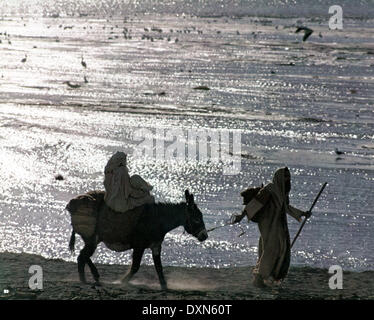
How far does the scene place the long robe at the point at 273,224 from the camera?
510 inches

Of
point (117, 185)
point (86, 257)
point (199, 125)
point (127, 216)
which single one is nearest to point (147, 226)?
point (127, 216)

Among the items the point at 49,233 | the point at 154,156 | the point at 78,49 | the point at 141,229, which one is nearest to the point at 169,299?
the point at 141,229

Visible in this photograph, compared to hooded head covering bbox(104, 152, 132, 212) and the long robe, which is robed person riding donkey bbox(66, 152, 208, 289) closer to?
hooded head covering bbox(104, 152, 132, 212)

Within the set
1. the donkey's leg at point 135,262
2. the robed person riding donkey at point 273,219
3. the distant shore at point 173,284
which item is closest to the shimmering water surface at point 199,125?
the distant shore at point 173,284

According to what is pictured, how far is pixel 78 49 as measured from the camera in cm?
5984

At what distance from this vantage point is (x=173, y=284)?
1401cm

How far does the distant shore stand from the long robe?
1.20ft

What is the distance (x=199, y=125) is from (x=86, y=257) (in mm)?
17152

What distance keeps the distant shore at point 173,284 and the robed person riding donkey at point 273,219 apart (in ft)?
1.12

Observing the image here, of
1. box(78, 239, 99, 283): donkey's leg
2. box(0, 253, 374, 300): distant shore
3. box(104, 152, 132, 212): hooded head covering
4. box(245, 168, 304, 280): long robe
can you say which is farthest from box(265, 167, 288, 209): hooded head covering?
box(78, 239, 99, 283): donkey's leg

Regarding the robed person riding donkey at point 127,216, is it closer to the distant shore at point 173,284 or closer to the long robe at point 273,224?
the distant shore at point 173,284

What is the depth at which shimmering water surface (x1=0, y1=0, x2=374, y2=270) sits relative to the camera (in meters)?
17.8

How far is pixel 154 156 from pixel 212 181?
10.7 feet

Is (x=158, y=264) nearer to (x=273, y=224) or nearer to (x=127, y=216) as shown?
(x=127, y=216)
